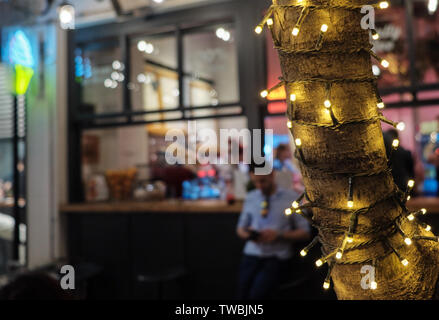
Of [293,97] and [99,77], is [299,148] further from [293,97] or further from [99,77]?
[99,77]

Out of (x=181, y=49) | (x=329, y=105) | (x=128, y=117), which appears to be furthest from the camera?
(x=128, y=117)

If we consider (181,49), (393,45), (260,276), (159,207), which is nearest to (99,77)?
(181,49)

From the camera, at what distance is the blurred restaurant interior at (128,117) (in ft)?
12.9

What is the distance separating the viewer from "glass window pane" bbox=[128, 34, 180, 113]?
4.74 meters

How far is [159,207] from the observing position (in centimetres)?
400

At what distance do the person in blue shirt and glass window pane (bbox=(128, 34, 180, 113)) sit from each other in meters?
1.62

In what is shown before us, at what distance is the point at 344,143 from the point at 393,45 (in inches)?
166

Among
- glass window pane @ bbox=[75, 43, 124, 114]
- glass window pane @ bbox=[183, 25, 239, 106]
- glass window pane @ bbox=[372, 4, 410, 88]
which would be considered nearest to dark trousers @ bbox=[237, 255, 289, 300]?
glass window pane @ bbox=[183, 25, 239, 106]

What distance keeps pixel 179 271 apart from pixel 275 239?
0.98 metres

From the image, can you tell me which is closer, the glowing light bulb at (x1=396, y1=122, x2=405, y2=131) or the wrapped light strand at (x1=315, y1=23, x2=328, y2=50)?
the wrapped light strand at (x1=315, y1=23, x2=328, y2=50)

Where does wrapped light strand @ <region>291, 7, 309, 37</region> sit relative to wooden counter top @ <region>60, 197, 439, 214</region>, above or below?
above

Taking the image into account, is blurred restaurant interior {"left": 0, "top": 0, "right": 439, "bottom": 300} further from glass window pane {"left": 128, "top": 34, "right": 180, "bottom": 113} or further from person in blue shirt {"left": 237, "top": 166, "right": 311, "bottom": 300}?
person in blue shirt {"left": 237, "top": 166, "right": 311, "bottom": 300}
